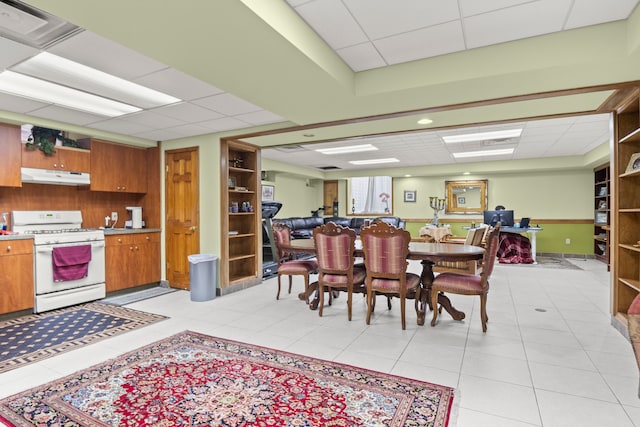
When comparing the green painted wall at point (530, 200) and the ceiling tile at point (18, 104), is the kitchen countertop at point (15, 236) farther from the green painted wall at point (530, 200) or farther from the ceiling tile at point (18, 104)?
the green painted wall at point (530, 200)

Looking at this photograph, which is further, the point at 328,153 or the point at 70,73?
the point at 328,153

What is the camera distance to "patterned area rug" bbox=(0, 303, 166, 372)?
2.84 m

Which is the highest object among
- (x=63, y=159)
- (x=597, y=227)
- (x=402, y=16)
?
(x=402, y=16)

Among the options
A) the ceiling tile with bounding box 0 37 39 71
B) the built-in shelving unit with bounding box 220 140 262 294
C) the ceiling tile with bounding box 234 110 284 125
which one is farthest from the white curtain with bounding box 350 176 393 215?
the ceiling tile with bounding box 0 37 39 71

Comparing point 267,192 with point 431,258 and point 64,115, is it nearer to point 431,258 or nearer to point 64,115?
point 64,115

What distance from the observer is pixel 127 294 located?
16.1ft

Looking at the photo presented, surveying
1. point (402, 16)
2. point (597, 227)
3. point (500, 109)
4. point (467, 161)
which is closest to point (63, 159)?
point (402, 16)

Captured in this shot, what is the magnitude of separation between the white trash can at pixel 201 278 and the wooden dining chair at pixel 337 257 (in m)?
1.71

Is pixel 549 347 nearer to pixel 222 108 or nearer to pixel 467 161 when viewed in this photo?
pixel 222 108

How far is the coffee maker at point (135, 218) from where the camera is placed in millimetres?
5336

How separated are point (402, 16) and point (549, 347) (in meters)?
2.96

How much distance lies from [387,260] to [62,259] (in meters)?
3.86

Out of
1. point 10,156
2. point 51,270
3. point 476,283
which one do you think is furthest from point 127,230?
point 476,283

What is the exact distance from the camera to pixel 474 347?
116 inches
